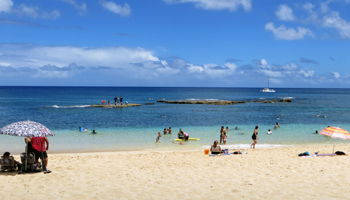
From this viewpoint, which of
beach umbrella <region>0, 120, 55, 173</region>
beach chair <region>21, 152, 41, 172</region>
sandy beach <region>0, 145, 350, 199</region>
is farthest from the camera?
beach chair <region>21, 152, 41, 172</region>

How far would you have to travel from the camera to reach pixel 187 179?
11.1m

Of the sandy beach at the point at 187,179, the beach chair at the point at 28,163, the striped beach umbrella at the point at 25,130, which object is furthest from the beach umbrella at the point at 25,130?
the sandy beach at the point at 187,179

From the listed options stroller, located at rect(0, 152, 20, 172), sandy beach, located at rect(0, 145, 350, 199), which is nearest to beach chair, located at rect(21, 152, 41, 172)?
sandy beach, located at rect(0, 145, 350, 199)

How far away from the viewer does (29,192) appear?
9297 millimetres

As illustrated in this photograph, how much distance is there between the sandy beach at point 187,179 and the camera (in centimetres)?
917

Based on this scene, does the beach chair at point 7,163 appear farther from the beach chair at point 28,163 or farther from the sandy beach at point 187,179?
the beach chair at point 28,163

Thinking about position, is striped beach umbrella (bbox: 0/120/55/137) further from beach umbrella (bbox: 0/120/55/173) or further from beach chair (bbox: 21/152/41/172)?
beach chair (bbox: 21/152/41/172)

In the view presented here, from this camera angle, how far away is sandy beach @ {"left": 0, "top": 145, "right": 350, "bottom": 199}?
30.1 feet

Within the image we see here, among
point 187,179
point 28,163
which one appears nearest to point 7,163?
point 28,163

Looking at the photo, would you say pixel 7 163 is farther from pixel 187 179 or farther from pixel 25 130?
pixel 187 179

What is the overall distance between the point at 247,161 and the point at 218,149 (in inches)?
100.0

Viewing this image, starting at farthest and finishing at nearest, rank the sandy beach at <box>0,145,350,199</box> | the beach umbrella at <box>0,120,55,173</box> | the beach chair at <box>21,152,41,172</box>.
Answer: the beach chair at <box>21,152,41,172</box> → the beach umbrella at <box>0,120,55,173</box> → the sandy beach at <box>0,145,350,199</box>

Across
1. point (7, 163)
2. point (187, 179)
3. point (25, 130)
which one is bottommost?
point (187, 179)

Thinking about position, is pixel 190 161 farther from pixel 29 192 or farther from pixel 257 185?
pixel 29 192
